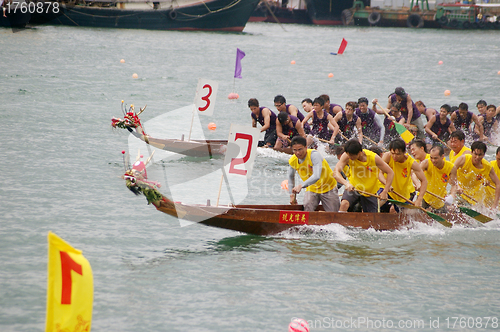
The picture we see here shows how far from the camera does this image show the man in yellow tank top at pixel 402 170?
354 inches

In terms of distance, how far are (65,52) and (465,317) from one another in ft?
114

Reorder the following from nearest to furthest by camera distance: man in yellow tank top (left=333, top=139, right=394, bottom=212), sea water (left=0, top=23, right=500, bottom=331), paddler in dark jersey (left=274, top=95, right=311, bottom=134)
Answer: sea water (left=0, top=23, right=500, bottom=331) → man in yellow tank top (left=333, top=139, right=394, bottom=212) → paddler in dark jersey (left=274, top=95, right=311, bottom=134)

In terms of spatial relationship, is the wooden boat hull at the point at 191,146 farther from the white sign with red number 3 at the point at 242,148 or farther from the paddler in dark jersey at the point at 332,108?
the white sign with red number 3 at the point at 242,148

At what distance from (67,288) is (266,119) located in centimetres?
1029

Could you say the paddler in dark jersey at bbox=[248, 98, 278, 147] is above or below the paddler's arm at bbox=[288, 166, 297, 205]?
above

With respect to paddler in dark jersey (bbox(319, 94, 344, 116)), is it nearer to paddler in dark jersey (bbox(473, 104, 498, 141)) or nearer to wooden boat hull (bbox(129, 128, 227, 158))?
wooden boat hull (bbox(129, 128, 227, 158))

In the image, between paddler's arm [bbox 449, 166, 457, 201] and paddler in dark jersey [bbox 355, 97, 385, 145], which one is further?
paddler in dark jersey [bbox 355, 97, 385, 145]

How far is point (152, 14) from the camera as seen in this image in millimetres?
50375

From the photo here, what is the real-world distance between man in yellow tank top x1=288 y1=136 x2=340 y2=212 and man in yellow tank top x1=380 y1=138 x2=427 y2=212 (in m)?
1.02

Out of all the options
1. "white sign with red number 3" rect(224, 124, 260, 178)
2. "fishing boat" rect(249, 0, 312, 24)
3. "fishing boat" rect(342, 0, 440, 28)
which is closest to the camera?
"white sign with red number 3" rect(224, 124, 260, 178)

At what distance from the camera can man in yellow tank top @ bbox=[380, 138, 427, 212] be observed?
9.00 metres

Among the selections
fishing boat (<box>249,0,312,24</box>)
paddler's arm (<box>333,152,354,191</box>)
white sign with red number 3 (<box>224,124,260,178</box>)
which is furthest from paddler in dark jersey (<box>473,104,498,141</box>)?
fishing boat (<box>249,0,312,24</box>)

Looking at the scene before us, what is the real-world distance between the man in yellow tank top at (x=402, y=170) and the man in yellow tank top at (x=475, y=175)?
996mm

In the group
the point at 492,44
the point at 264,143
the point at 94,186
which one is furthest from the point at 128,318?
the point at 492,44
